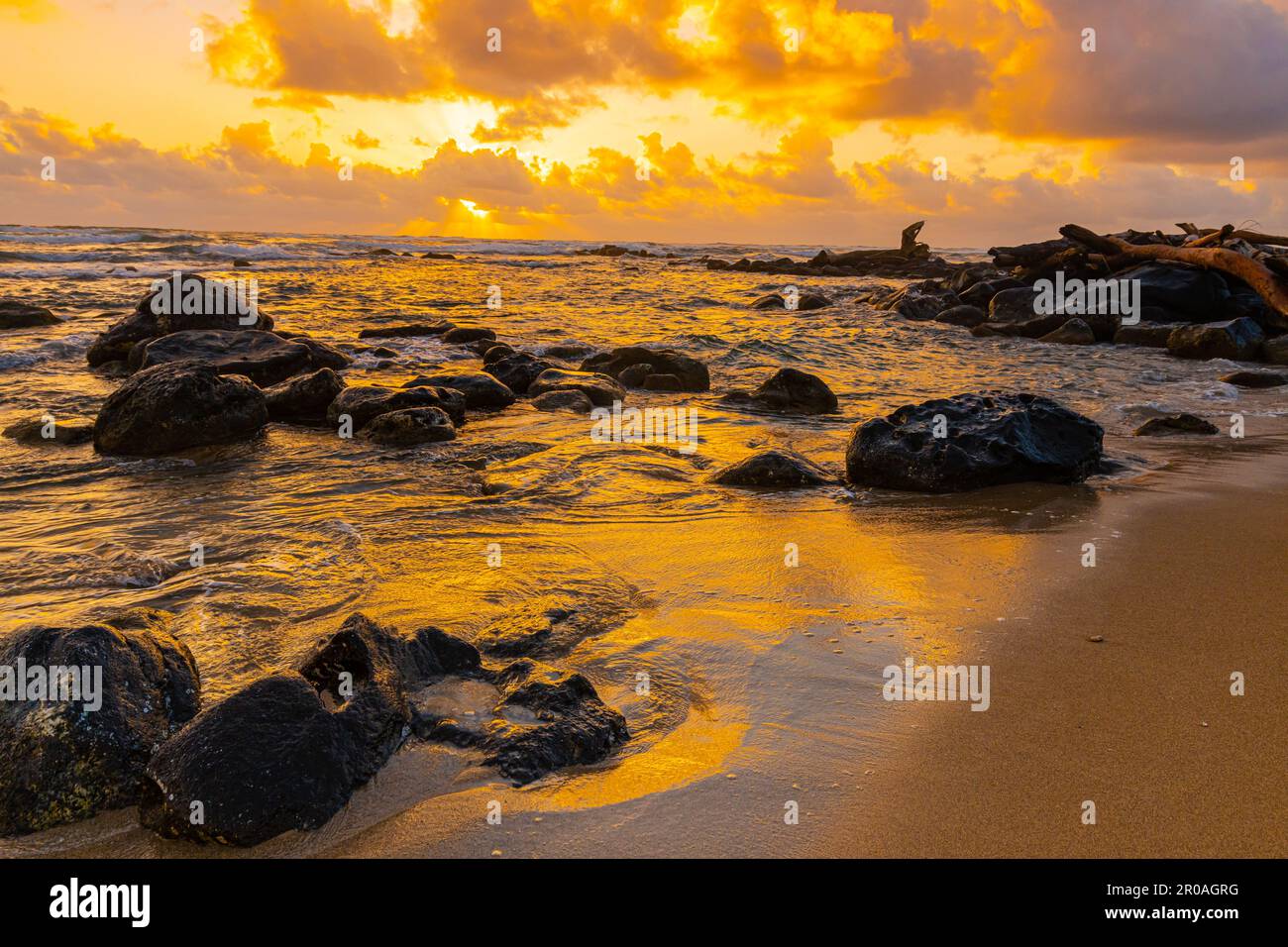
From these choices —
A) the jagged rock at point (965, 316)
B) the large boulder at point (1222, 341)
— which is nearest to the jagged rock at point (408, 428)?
the large boulder at point (1222, 341)

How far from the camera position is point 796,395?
10148 mm

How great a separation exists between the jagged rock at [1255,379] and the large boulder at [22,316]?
1869 centimetres

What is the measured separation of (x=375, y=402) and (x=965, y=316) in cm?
1587

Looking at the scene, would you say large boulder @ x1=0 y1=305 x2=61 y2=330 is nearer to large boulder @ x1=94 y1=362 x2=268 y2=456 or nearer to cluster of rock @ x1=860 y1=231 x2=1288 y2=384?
large boulder @ x1=94 y1=362 x2=268 y2=456

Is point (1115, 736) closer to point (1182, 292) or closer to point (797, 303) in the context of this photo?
point (1182, 292)

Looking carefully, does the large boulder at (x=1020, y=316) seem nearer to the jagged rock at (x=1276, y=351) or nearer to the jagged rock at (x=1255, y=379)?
the jagged rock at (x=1276, y=351)

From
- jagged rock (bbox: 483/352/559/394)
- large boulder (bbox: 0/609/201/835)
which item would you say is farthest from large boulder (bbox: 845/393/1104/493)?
jagged rock (bbox: 483/352/559/394)

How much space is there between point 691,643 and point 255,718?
1828 millimetres

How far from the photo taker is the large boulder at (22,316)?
47.4ft

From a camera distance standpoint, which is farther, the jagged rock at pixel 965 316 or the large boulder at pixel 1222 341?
the jagged rock at pixel 965 316

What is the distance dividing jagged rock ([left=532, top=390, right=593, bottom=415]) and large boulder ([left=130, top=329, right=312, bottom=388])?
319 cm

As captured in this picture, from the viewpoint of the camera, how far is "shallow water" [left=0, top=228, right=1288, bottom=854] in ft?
10.7
